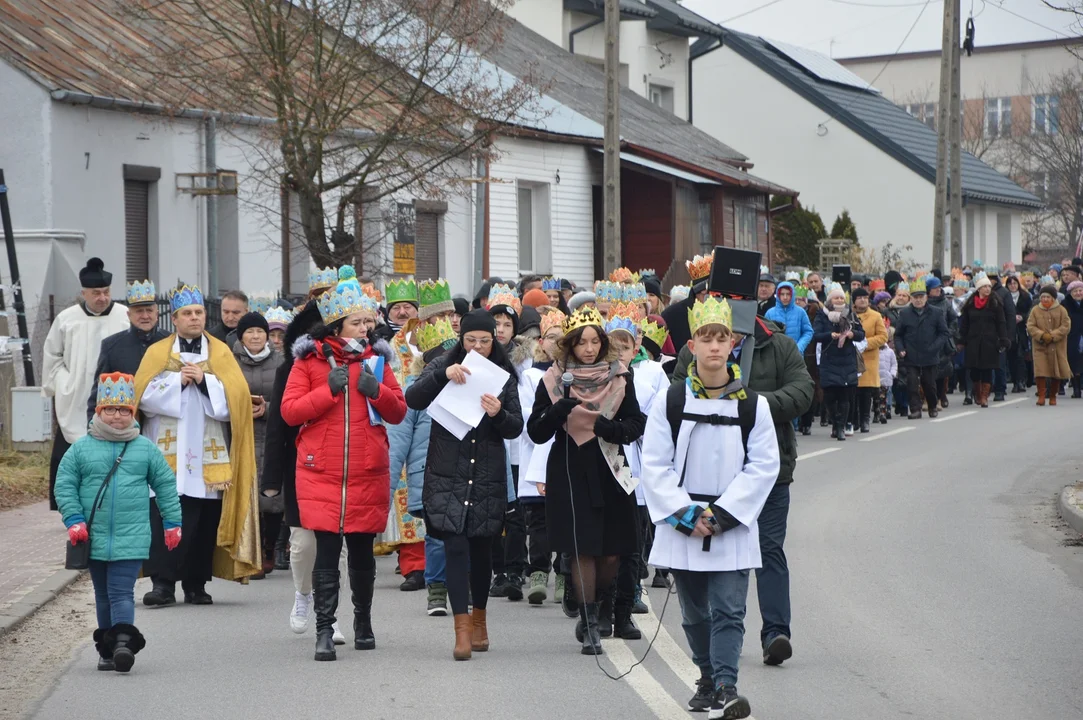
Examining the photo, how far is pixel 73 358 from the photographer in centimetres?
1255

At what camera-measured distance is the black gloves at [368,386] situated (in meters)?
8.43

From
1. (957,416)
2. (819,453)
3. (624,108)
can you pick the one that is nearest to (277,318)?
(819,453)

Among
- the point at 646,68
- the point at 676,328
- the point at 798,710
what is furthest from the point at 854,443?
the point at 646,68

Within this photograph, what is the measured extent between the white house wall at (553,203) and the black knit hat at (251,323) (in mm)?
19626

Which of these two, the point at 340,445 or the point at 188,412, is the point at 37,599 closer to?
the point at 188,412

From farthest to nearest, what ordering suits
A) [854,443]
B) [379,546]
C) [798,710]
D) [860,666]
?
1. [854,443]
2. [379,546]
3. [860,666]
4. [798,710]

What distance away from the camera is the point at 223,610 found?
1016cm

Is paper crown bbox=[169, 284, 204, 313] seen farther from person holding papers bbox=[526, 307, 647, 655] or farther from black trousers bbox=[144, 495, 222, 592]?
person holding papers bbox=[526, 307, 647, 655]

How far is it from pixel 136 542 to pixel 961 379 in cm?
2166

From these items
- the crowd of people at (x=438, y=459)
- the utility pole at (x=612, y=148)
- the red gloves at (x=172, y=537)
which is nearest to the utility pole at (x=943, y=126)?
the utility pole at (x=612, y=148)

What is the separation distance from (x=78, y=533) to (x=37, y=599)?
98.8 inches

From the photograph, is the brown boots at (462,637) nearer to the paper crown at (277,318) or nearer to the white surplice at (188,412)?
the white surplice at (188,412)

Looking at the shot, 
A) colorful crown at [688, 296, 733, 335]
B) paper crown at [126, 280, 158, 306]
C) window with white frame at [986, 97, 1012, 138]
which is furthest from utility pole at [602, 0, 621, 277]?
window with white frame at [986, 97, 1012, 138]

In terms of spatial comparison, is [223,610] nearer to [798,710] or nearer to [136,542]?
[136,542]
